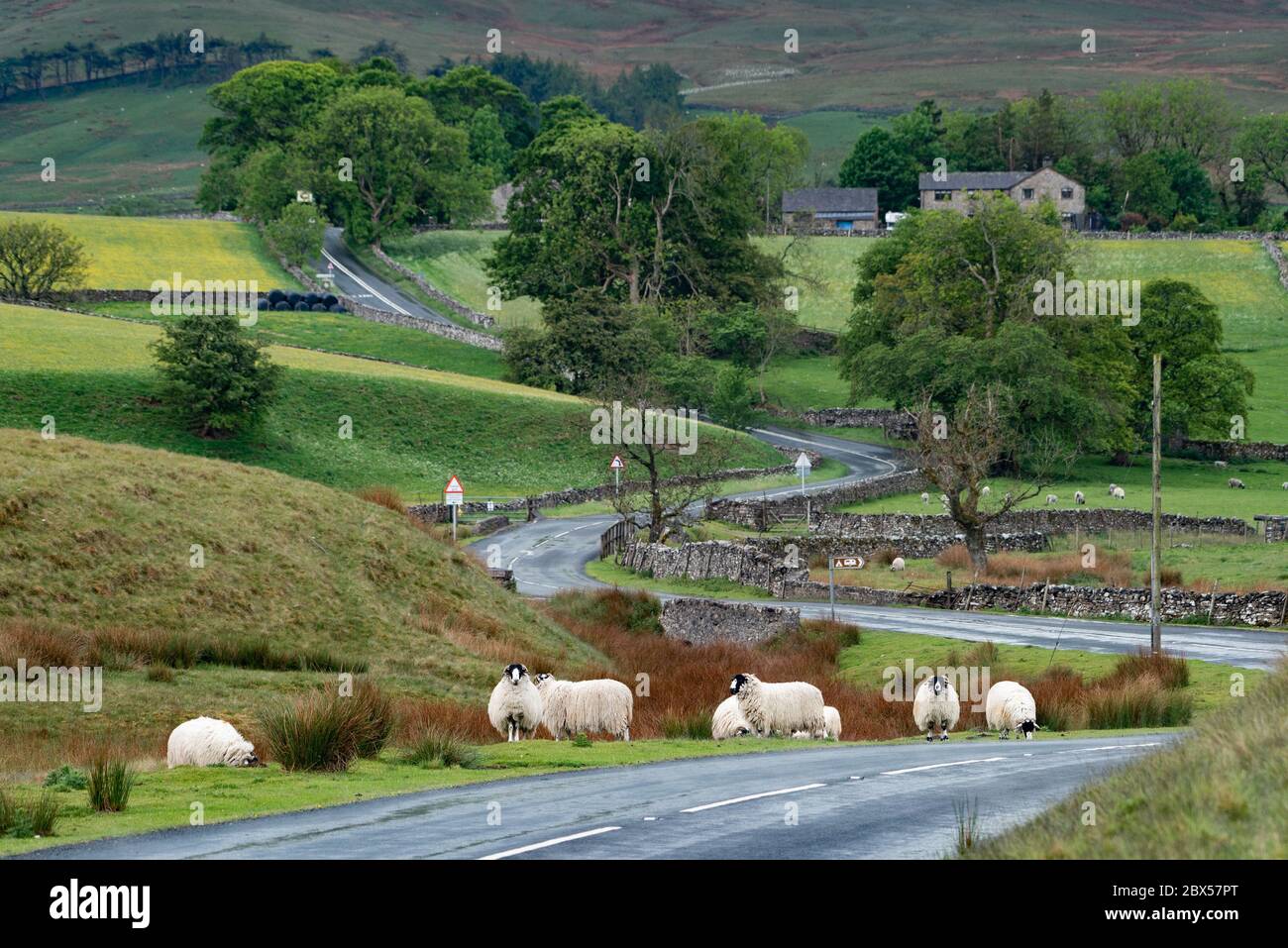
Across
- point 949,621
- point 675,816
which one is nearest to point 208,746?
point 675,816

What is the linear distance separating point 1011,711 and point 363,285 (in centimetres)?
12741

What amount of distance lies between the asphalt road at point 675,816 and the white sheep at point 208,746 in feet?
17.0

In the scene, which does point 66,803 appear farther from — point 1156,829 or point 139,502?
point 139,502

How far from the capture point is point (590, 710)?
28859 mm

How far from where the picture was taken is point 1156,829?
36.8ft

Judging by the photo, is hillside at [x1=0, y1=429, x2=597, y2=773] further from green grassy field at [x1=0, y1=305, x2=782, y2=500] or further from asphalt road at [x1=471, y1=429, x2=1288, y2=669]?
green grassy field at [x1=0, y1=305, x2=782, y2=500]

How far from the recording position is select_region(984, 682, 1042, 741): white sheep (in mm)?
29797

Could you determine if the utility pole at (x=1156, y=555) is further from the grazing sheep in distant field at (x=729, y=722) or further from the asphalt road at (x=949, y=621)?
the grazing sheep in distant field at (x=729, y=722)

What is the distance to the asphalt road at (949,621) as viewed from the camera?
143 ft

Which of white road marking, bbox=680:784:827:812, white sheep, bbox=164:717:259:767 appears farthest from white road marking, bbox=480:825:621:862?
white sheep, bbox=164:717:259:767

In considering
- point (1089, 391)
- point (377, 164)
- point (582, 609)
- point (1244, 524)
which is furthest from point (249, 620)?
point (377, 164)

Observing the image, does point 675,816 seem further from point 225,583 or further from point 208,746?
point 225,583

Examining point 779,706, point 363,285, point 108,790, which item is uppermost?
point 363,285

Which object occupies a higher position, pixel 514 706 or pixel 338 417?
pixel 338 417
